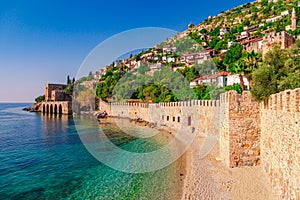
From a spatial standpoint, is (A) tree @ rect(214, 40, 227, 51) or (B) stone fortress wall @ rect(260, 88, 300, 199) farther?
(A) tree @ rect(214, 40, 227, 51)

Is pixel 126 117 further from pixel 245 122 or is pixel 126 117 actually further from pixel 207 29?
pixel 207 29

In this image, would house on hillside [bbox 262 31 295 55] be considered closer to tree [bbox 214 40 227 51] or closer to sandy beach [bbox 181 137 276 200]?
tree [bbox 214 40 227 51]

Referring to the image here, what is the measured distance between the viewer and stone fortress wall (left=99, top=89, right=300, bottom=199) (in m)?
4.50

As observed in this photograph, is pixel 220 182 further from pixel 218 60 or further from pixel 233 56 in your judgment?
pixel 218 60

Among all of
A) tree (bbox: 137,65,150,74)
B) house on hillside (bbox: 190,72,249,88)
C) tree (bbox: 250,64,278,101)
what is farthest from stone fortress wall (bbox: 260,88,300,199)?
tree (bbox: 137,65,150,74)

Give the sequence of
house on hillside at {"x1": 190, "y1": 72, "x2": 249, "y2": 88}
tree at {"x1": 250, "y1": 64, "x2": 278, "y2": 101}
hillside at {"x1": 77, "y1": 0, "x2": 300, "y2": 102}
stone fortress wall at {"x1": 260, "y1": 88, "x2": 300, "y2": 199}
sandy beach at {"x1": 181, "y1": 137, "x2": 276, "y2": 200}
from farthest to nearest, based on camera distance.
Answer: house on hillside at {"x1": 190, "y1": 72, "x2": 249, "y2": 88}, hillside at {"x1": 77, "y1": 0, "x2": 300, "y2": 102}, tree at {"x1": 250, "y1": 64, "x2": 278, "y2": 101}, sandy beach at {"x1": 181, "y1": 137, "x2": 276, "y2": 200}, stone fortress wall at {"x1": 260, "y1": 88, "x2": 300, "y2": 199}

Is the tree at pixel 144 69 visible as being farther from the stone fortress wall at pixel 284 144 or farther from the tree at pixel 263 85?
the stone fortress wall at pixel 284 144

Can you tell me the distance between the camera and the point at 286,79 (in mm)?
9102

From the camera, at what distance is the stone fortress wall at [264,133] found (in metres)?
4.50

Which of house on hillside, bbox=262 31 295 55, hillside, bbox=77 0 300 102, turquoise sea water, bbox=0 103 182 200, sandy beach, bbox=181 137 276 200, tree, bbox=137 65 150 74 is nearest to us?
sandy beach, bbox=181 137 276 200

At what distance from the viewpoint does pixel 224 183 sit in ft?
25.0

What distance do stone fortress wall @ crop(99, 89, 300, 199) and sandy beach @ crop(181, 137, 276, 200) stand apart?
0.36 metres

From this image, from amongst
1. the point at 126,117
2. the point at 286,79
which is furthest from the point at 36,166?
the point at 126,117

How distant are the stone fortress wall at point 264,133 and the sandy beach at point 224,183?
0.36m
